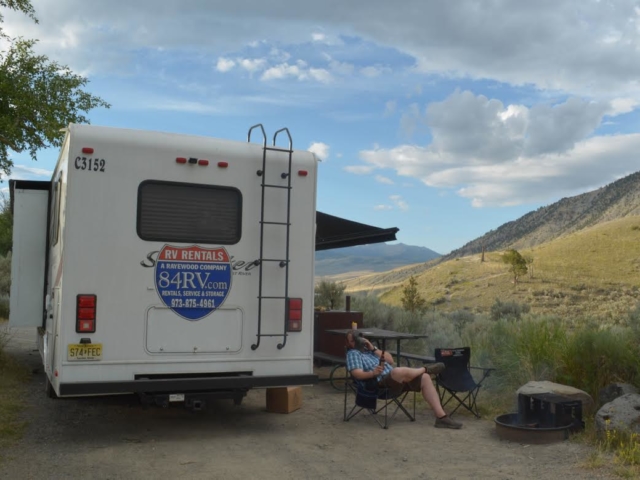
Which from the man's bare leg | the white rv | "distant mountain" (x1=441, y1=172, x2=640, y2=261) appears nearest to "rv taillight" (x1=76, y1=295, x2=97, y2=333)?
the white rv

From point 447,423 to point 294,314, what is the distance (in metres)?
1.96

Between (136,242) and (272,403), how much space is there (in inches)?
106

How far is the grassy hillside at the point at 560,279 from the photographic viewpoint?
3816cm

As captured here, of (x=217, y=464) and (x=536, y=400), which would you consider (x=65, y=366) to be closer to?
(x=217, y=464)

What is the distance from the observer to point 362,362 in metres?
7.19

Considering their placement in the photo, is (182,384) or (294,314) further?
(294,314)

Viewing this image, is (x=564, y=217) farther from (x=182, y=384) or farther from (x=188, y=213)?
(x=182, y=384)

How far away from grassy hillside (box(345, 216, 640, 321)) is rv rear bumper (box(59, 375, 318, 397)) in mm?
27696

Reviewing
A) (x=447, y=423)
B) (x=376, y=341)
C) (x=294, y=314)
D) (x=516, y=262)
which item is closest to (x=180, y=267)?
(x=294, y=314)

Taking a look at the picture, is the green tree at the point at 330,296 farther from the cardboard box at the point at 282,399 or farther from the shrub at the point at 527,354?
the cardboard box at the point at 282,399

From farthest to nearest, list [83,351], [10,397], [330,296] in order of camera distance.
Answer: [330,296] → [10,397] → [83,351]

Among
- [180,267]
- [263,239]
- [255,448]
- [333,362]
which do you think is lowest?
[255,448]

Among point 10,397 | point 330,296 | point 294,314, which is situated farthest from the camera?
point 330,296

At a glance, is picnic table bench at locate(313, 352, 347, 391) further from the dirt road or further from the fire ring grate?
the fire ring grate
